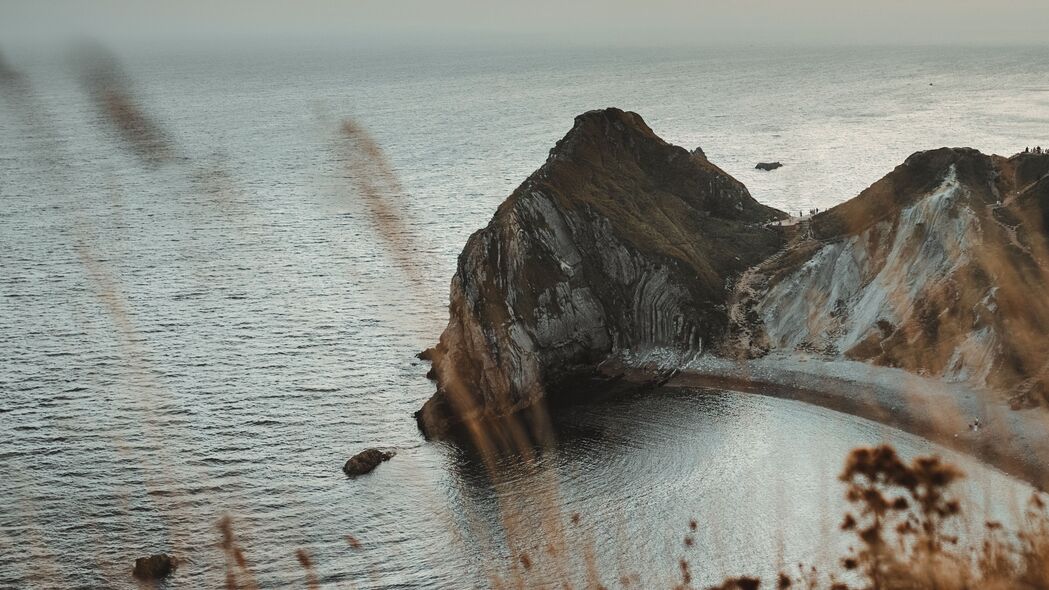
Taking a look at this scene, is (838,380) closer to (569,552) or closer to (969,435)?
(969,435)

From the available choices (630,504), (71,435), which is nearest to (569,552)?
(630,504)

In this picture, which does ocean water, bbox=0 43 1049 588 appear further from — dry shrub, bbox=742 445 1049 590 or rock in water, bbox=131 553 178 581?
dry shrub, bbox=742 445 1049 590

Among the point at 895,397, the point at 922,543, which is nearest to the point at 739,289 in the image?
the point at 895,397

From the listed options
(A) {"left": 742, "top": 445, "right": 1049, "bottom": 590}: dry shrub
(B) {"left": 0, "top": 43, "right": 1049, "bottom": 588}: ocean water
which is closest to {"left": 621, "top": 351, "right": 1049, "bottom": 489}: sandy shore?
(B) {"left": 0, "top": 43, "right": 1049, "bottom": 588}: ocean water

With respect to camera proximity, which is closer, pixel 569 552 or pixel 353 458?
pixel 569 552

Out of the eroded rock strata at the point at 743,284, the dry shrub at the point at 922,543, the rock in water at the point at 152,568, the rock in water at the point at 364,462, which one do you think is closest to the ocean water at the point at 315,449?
the rock in water at the point at 152,568

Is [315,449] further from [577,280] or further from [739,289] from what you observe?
[739,289]
